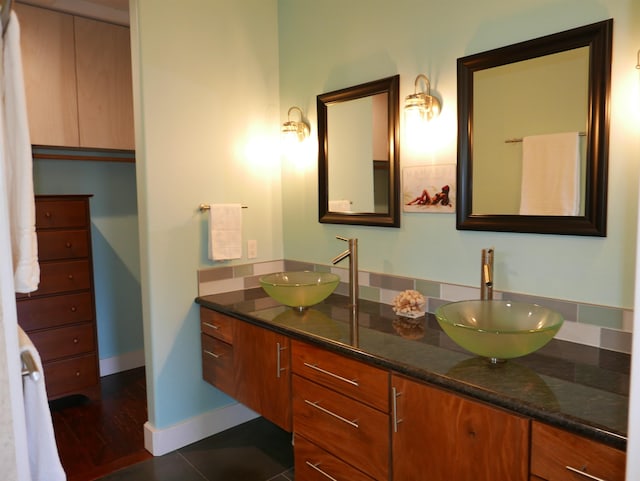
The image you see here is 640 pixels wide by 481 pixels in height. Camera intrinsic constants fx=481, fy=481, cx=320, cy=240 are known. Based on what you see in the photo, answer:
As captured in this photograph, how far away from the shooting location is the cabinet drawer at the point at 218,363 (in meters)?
2.45

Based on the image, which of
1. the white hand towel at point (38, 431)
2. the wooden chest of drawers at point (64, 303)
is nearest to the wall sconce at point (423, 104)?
the white hand towel at point (38, 431)

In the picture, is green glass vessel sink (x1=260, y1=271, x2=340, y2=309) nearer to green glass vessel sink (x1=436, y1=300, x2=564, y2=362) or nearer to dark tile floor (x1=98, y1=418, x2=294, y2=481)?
green glass vessel sink (x1=436, y1=300, x2=564, y2=362)

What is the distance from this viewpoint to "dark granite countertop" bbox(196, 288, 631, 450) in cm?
120

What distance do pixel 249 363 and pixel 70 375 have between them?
155 centimetres

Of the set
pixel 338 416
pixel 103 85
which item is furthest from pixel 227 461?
pixel 103 85

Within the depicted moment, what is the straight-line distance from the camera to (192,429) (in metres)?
2.67

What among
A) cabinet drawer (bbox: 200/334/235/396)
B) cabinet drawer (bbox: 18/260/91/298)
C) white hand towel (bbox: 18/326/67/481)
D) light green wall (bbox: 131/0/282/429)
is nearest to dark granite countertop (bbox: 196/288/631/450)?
cabinet drawer (bbox: 200/334/235/396)

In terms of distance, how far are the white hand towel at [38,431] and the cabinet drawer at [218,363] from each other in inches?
50.1

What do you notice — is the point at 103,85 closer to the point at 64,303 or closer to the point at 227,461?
the point at 64,303

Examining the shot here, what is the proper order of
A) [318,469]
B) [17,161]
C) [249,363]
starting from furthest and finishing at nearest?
[249,363] < [318,469] < [17,161]

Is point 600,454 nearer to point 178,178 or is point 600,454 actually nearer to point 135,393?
point 178,178

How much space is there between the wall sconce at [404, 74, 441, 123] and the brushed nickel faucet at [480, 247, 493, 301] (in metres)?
0.67

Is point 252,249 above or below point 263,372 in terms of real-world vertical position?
above

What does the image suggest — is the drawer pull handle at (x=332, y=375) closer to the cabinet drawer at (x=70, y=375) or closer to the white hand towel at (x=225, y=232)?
the white hand towel at (x=225, y=232)
